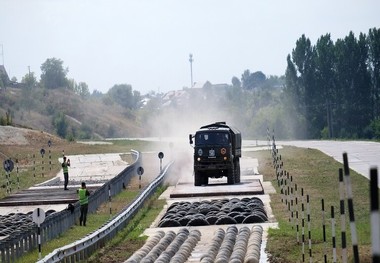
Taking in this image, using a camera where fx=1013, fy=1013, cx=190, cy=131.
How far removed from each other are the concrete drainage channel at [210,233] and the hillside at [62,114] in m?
115

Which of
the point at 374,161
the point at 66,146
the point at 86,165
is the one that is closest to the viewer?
the point at 374,161

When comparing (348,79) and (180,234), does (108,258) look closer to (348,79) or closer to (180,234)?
(180,234)

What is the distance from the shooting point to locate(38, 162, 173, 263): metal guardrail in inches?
869

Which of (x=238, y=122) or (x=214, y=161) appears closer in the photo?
(x=214, y=161)

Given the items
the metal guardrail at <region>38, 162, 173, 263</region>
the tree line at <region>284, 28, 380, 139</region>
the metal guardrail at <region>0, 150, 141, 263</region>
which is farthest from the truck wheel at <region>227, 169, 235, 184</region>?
the tree line at <region>284, 28, 380, 139</region>

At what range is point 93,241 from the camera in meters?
26.3

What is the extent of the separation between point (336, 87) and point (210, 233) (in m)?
81.2

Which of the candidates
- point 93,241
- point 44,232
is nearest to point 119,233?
point 44,232

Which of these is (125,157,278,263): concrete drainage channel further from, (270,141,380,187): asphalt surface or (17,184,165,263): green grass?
(270,141,380,187): asphalt surface

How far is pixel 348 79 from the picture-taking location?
107125mm

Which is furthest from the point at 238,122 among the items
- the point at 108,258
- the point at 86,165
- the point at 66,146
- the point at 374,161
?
the point at 108,258

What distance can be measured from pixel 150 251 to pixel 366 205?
12473 millimetres

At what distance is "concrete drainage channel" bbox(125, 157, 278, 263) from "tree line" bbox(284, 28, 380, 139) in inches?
2555

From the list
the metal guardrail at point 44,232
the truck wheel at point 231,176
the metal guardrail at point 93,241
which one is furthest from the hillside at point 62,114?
the metal guardrail at point 93,241
